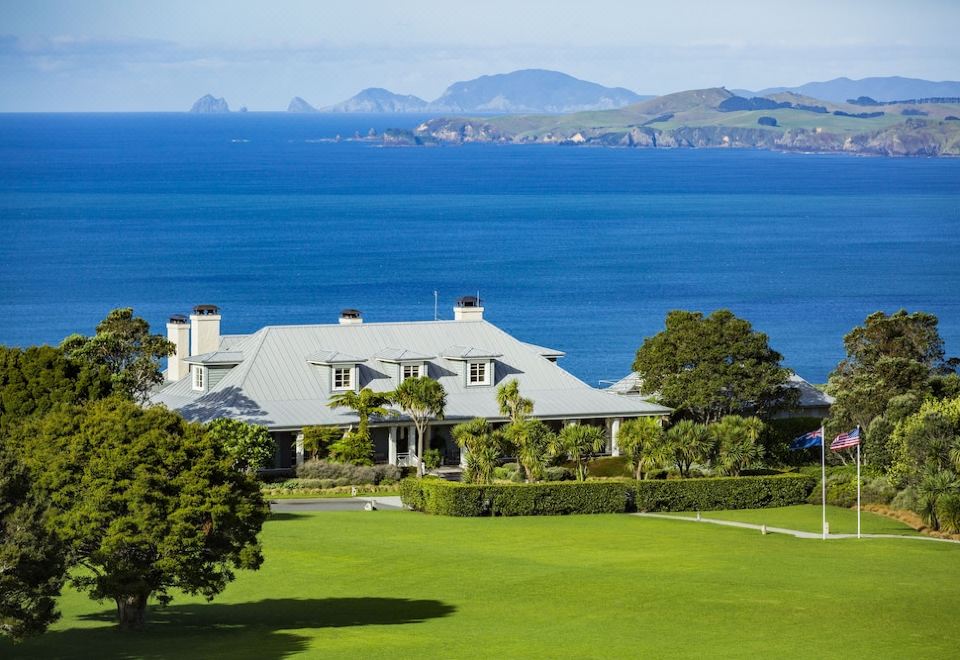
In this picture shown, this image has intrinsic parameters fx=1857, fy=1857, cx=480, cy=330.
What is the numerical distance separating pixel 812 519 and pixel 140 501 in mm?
29288

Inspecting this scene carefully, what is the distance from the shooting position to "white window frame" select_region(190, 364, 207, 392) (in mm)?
72750

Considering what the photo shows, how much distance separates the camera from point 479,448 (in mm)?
64312

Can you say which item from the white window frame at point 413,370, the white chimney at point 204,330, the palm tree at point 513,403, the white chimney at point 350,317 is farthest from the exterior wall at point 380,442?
the white chimney at point 204,330

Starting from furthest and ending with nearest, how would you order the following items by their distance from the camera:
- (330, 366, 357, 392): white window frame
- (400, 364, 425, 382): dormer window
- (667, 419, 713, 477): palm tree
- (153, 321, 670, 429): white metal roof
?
(400, 364, 425, 382): dormer window
(330, 366, 357, 392): white window frame
(153, 321, 670, 429): white metal roof
(667, 419, 713, 477): palm tree

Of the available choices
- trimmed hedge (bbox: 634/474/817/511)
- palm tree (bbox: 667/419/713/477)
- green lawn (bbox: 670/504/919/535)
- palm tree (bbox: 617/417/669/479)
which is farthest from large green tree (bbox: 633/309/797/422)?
green lawn (bbox: 670/504/919/535)

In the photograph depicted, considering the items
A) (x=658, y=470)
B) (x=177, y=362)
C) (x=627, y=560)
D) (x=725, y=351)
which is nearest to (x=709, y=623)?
(x=627, y=560)

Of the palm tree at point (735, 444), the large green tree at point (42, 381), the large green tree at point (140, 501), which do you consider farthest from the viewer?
the palm tree at point (735, 444)

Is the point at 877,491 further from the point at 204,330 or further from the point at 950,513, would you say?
Result: the point at 204,330

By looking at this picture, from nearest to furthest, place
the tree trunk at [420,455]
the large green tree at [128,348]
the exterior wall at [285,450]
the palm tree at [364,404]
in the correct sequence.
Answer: the large green tree at [128,348]
the tree trunk at [420,455]
the palm tree at [364,404]
the exterior wall at [285,450]

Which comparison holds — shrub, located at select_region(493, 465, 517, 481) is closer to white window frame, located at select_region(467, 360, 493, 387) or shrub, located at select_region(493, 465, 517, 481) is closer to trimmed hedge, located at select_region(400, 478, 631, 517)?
trimmed hedge, located at select_region(400, 478, 631, 517)

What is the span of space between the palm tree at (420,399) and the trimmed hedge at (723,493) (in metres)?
9.52

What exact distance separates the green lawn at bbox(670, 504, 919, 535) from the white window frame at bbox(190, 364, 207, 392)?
20.6 m

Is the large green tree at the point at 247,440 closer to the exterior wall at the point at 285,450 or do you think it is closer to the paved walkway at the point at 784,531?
the exterior wall at the point at 285,450

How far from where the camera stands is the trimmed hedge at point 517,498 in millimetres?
60562
